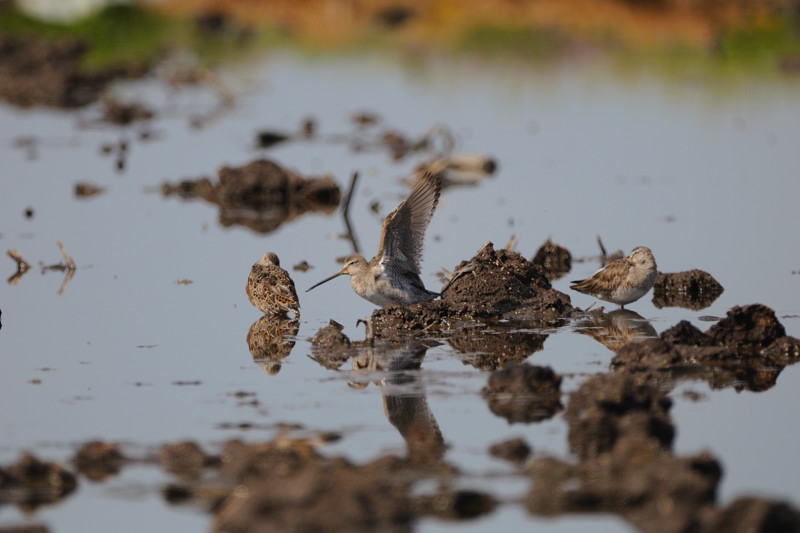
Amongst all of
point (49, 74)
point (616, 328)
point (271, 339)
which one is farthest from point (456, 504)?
point (49, 74)

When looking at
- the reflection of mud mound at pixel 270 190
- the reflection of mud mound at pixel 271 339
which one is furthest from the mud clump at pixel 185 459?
the reflection of mud mound at pixel 270 190

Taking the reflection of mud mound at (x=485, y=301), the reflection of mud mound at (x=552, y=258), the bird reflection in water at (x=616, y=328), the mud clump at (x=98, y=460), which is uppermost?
the reflection of mud mound at (x=552, y=258)

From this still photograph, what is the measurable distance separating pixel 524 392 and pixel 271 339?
278 cm

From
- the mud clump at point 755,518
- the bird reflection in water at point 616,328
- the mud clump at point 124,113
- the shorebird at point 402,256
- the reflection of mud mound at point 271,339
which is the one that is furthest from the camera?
the mud clump at point 124,113

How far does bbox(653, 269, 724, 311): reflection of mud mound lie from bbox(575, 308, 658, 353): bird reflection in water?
0.53 metres

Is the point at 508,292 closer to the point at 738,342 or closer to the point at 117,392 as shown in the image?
Answer: the point at 738,342

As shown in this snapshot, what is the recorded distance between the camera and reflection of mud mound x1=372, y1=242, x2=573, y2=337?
1049 centimetres

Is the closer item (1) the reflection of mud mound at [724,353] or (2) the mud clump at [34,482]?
(2) the mud clump at [34,482]

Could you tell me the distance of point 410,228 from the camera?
11.1 metres

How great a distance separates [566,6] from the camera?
34.9m

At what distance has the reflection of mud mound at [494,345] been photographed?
376 inches

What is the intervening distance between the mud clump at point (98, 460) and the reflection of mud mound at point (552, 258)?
6324 mm

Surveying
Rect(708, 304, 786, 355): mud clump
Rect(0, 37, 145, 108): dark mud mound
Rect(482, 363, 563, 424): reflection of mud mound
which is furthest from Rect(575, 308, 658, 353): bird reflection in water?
Rect(0, 37, 145, 108): dark mud mound

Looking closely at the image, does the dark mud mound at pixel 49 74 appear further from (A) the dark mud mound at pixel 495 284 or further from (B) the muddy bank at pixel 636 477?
(B) the muddy bank at pixel 636 477
